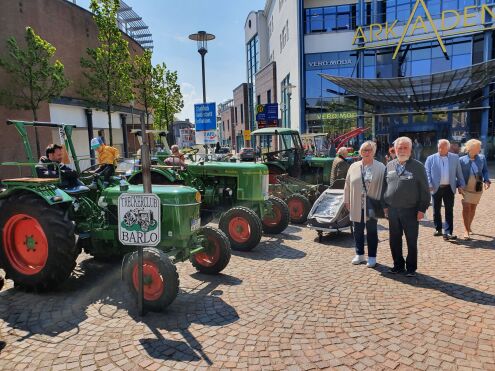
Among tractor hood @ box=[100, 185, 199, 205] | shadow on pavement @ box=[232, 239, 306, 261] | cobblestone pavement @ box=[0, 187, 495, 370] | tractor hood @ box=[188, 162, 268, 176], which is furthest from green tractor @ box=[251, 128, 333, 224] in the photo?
tractor hood @ box=[100, 185, 199, 205]

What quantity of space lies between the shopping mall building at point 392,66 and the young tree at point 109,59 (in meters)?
10.7

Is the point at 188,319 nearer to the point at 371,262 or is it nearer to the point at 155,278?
the point at 155,278

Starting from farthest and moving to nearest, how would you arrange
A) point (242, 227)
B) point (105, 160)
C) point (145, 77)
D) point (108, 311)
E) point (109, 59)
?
point (145, 77)
point (109, 59)
point (105, 160)
point (242, 227)
point (108, 311)

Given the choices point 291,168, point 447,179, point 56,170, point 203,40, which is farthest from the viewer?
point 203,40

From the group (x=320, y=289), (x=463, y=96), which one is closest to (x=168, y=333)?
(x=320, y=289)

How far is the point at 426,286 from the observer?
4.48 meters

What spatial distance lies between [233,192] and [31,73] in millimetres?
11628

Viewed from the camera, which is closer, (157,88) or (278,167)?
(278,167)

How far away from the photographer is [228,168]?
7.21 m

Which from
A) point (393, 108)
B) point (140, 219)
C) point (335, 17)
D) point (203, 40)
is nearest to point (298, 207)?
point (140, 219)

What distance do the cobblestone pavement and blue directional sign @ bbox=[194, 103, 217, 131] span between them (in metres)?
5.94

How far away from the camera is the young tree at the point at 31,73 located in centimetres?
1442

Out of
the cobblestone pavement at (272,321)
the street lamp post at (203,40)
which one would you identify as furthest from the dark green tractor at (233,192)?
the street lamp post at (203,40)

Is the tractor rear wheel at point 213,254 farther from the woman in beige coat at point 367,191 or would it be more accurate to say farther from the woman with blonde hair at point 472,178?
the woman with blonde hair at point 472,178
